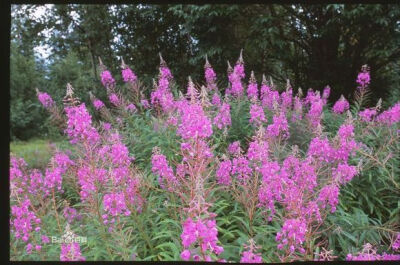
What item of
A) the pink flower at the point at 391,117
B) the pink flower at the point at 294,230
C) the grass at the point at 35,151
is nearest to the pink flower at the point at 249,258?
the pink flower at the point at 294,230

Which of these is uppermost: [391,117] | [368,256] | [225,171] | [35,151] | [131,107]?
[391,117]

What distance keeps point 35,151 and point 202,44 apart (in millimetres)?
2944

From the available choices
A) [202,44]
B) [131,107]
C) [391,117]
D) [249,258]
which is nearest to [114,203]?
[249,258]

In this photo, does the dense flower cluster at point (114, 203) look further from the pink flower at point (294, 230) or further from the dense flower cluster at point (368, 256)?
the dense flower cluster at point (368, 256)

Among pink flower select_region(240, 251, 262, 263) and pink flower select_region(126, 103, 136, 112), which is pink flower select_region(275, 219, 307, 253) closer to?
pink flower select_region(240, 251, 262, 263)

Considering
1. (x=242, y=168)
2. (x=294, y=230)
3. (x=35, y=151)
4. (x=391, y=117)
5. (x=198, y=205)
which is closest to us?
(x=198, y=205)

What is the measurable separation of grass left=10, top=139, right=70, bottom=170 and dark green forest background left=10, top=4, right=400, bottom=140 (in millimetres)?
318

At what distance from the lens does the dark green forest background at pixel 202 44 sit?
502 centimetres

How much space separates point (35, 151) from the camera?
14.1 ft

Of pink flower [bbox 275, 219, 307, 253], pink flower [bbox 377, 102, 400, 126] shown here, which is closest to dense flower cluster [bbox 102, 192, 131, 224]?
pink flower [bbox 275, 219, 307, 253]

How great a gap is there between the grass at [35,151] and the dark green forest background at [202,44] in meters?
0.32

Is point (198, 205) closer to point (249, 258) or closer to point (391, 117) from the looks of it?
point (249, 258)

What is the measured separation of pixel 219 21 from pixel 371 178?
3401 millimetres

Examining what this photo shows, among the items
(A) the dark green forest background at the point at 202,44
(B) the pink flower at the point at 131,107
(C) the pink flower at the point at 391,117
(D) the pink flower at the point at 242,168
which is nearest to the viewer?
(D) the pink flower at the point at 242,168
